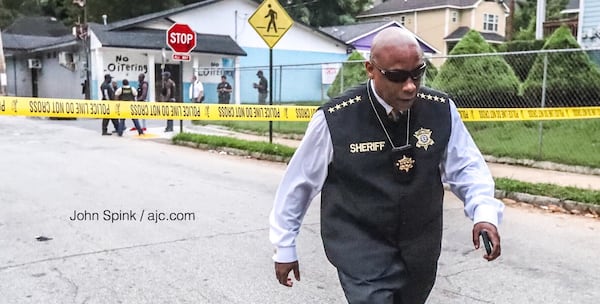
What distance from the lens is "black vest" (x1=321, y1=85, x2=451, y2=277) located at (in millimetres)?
2377

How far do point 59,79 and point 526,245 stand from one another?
106 feet

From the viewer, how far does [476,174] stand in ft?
8.24

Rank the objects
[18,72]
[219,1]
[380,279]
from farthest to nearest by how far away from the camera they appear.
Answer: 1. [18,72]
2. [219,1]
3. [380,279]

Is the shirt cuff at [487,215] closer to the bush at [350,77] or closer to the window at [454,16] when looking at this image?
the bush at [350,77]

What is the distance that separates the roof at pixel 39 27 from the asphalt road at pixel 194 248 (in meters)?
45.7

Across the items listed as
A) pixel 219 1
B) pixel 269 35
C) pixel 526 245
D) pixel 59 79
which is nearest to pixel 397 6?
pixel 219 1

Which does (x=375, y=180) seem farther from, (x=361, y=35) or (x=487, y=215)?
(x=361, y=35)

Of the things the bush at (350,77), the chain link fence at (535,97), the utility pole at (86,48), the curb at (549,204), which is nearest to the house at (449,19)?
the bush at (350,77)

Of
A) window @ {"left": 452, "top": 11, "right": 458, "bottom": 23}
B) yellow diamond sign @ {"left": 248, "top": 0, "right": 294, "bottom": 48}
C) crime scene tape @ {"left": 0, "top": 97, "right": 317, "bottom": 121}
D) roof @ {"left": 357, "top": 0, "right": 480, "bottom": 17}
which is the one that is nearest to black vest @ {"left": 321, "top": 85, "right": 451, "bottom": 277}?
crime scene tape @ {"left": 0, "top": 97, "right": 317, "bottom": 121}

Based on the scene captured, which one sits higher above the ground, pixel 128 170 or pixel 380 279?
pixel 380 279

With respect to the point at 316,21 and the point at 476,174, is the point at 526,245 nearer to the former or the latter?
the point at 476,174

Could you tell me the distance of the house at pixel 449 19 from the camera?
149ft

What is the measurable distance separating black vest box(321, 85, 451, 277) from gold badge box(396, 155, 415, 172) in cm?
1

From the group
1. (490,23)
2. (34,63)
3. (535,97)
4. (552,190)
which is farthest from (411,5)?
(552,190)
